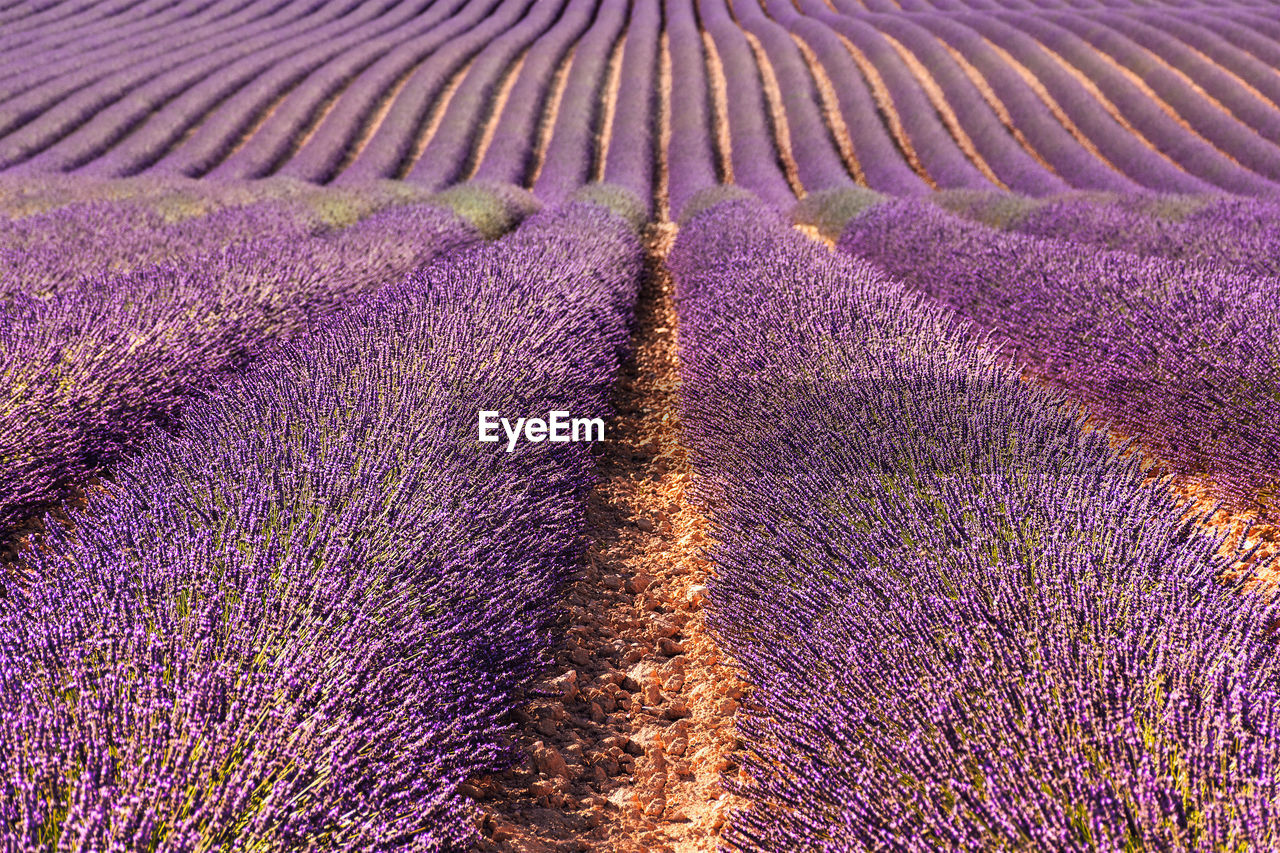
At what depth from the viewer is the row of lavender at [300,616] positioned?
935 mm

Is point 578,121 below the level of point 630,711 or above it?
above

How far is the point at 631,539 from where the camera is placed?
2.56 meters

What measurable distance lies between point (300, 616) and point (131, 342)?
216 centimetres

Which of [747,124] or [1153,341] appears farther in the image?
[747,124]

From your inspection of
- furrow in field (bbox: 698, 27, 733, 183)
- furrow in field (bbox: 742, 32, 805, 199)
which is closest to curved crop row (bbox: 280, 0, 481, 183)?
furrow in field (bbox: 698, 27, 733, 183)

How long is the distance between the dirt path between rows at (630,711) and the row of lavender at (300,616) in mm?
135

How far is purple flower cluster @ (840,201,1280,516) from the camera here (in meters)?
2.44

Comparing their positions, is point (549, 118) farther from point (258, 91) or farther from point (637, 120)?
point (258, 91)

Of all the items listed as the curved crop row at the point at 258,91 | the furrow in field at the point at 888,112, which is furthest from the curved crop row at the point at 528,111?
the furrow in field at the point at 888,112

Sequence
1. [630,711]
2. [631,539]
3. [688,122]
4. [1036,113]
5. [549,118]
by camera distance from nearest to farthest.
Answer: [630,711]
[631,539]
[1036,113]
[688,122]
[549,118]

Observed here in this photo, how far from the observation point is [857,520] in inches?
64.7

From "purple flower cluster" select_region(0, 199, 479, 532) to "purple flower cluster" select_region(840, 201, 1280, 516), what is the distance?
3783mm

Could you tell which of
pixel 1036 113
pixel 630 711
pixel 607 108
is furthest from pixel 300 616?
pixel 607 108

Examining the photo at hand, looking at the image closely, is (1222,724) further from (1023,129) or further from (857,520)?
(1023,129)
